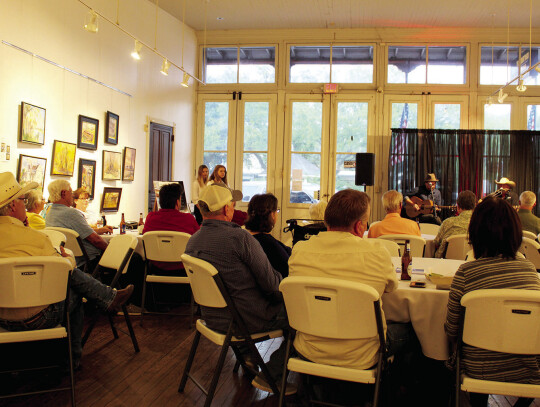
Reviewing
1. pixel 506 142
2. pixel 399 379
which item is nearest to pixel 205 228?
pixel 399 379

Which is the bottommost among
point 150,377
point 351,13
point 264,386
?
point 150,377

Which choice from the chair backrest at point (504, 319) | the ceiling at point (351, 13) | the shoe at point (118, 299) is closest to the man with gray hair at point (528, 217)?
the chair backrest at point (504, 319)

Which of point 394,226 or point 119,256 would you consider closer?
point 119,256

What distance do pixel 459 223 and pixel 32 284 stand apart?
361 cm

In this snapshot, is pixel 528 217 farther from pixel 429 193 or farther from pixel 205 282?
pixel 205 282

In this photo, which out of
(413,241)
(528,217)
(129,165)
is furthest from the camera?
(129,165)

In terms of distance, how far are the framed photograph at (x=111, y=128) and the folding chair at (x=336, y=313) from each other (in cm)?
620

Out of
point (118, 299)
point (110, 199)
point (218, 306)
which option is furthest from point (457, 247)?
point (110, 199)

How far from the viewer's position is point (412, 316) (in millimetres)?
2604

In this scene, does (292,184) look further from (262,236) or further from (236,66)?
(262,236)

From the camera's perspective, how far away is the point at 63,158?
6.68 meters

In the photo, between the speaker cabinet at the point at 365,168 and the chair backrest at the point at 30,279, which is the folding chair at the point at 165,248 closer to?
the chair backrest at the point at 30,279

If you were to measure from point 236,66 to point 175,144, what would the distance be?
251cm

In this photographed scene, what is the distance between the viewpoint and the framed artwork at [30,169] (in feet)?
19.1
